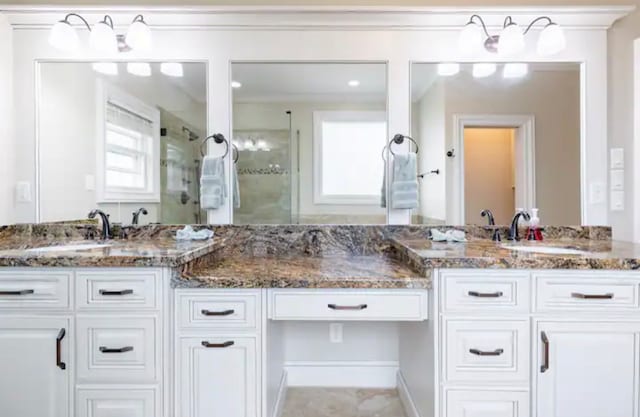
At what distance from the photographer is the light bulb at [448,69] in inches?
83.7

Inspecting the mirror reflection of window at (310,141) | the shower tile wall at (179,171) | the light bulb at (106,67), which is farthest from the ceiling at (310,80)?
the light bulb at (106,67)

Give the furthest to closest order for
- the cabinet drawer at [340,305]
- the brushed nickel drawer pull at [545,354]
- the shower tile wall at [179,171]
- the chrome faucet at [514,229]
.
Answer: the shower tile wall at [179,171], the chrome faucet at [514,229], the cabinet drawer at [340,305], the brushed nickel drawer pull at [545,354]

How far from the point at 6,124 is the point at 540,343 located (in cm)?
292

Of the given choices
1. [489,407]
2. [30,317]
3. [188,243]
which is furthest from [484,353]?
[30,317]

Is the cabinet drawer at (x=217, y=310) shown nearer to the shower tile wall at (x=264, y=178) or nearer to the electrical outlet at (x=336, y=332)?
the shower tile wall at (x=264, y=178)

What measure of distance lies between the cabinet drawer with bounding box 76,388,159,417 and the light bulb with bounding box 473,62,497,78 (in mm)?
2334

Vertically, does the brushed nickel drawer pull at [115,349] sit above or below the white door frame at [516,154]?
below

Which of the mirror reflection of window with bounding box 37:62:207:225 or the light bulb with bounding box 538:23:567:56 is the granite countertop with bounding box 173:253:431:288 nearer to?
the mirror reflection of window with bounding box 37:62:207:225

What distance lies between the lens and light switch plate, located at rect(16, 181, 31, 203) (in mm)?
2111

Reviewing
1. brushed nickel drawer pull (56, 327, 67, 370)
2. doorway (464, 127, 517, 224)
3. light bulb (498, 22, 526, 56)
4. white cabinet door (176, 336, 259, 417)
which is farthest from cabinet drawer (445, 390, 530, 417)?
light bulb (498, 22, 526, 56)

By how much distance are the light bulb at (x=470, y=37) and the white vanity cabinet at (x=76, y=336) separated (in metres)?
1.94

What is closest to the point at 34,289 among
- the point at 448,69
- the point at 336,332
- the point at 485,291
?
the point at 336,332

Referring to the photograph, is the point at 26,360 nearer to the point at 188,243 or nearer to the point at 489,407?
A: the point at 188,243

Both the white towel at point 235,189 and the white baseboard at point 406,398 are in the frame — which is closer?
the white baseboard at point 406,398
